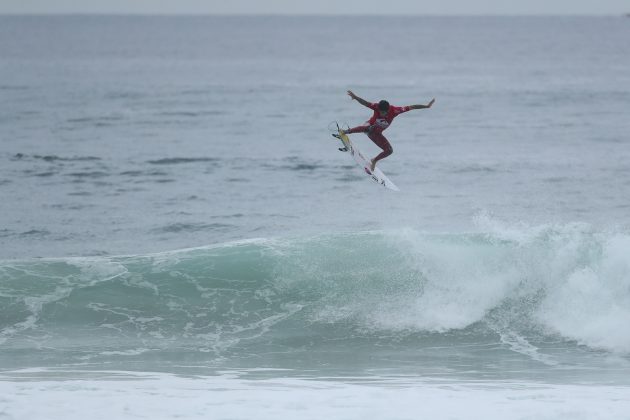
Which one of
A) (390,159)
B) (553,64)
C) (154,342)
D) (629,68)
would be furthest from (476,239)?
(553,64)

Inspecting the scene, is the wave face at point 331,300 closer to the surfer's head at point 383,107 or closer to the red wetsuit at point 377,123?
the red wetsuit at point 377,123

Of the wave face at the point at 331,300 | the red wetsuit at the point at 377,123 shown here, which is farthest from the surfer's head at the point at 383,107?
the wave face at the point at 331,300

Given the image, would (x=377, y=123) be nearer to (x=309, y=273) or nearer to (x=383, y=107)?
(x=383, y=107)

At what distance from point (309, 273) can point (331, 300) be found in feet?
3.64

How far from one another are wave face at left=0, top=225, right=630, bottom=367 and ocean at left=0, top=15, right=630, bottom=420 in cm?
5

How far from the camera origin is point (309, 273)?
59.5 ft

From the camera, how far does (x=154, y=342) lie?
15305 millimetres

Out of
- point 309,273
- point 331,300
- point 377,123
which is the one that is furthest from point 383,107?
point 309,273

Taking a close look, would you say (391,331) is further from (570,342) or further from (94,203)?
(94,203)

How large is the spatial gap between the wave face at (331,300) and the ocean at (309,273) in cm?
5

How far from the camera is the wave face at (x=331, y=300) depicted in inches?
592

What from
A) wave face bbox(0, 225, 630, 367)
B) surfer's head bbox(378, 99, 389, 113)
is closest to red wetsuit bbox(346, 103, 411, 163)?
surfer's head bbox(378, 99, 389, 113)

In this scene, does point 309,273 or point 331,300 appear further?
point 309,273

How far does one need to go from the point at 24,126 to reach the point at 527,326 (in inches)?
1213
